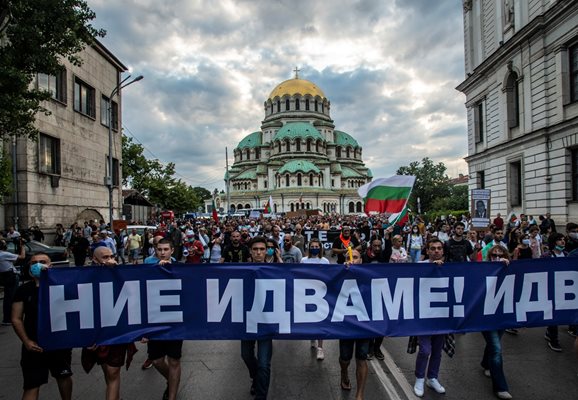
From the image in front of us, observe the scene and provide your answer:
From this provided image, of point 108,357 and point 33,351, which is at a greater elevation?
point 33,351

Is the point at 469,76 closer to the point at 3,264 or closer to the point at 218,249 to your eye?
the point at 218,249

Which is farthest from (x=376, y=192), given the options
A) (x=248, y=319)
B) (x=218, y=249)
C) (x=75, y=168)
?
(x=75, y=168)

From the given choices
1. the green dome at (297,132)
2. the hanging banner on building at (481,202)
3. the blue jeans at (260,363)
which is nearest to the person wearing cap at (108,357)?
the blue jeans at (260,363)

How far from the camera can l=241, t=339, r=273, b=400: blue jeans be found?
14.0 feet

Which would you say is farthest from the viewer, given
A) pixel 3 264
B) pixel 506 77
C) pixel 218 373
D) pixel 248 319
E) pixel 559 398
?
pixel 506 77

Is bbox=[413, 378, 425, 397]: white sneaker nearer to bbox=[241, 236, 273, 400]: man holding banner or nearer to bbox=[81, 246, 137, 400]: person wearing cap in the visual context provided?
bbox=[241, 236, 273, 400]: man holding banner

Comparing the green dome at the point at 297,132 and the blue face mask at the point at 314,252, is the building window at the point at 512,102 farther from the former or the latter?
the green dome at the point at 297,132

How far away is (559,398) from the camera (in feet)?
14.6

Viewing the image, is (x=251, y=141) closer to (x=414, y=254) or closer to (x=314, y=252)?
(x=414, y=254)

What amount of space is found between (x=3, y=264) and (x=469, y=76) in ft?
86.9

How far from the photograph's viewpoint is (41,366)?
4000mm

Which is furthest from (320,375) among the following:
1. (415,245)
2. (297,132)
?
(297,132)

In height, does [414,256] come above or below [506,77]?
below

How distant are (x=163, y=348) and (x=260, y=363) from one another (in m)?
1.13
